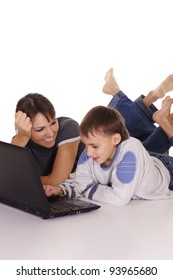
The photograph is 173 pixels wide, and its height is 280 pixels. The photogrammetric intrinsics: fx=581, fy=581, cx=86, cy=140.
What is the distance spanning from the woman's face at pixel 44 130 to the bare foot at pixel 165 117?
17.0 inches

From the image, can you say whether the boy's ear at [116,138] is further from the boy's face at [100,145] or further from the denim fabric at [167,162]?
the denim fabric at [167,162]

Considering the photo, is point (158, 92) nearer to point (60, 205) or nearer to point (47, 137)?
point (47, 137)

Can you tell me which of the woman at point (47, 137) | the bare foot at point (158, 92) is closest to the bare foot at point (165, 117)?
the bare foot at point (158, 92)

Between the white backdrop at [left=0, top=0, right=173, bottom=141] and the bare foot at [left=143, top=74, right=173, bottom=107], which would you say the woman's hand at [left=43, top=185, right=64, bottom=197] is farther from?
the white backdrop at [left=0, top=0, right=173, bottom=141]

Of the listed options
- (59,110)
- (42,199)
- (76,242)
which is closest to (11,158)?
(42,199)

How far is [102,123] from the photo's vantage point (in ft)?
6.41

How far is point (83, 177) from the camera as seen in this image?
2.09m

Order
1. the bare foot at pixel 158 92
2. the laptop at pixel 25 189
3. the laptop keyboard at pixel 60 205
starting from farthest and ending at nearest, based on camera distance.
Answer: the bare foot at pixel 158 92, the laptop keyboard at pixel 60 205, the laptop at pixel 25 189

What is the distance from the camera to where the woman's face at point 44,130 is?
219 centimetres

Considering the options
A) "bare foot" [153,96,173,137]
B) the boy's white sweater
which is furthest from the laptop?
"bare foot" [153,96,173,137]

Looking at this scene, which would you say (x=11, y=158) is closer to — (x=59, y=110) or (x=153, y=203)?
(x=153, y=203)

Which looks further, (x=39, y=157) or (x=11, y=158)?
(x=39, y=157)

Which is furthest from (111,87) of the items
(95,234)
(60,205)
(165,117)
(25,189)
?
(95,234)

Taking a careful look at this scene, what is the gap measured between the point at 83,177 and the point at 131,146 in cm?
22
